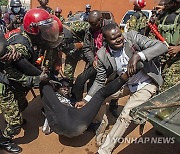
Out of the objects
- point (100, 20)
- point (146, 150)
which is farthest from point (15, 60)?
point (146, 150)

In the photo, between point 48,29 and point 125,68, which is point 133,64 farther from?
point 48,29

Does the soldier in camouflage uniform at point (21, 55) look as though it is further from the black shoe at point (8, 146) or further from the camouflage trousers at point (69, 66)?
the camouflage trousers at point (69, 66)

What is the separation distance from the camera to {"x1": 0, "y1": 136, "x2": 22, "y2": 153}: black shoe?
3.86 meters

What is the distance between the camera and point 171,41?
4.00 metres

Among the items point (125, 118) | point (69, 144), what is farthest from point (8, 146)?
point (125, 118)

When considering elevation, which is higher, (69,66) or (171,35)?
(171,35)

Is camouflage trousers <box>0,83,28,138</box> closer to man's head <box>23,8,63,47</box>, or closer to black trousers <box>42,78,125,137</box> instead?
black trousers <box>42,78,125,137</box>

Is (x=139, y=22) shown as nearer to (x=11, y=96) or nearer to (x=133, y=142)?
(x=133, y=142)

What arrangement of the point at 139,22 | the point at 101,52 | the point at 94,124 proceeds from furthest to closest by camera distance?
the point at 139,22 → the point at 94,124 → the point at 101,52

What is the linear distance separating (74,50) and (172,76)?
1926mm

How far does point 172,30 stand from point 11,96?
2250mm

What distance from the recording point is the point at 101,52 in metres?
3.57

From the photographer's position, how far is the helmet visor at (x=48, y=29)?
11.3ft

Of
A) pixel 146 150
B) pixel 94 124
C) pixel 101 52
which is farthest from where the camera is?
pixel 94 124
